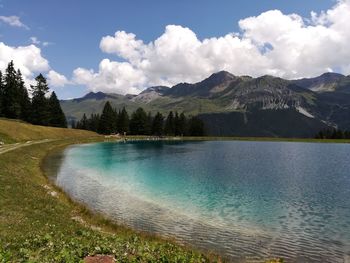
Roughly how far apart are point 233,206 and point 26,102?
454 feet

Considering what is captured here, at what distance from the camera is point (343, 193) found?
43.8 metres

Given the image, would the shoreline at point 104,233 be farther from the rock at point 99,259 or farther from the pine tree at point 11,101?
the pine tree at point 11,101

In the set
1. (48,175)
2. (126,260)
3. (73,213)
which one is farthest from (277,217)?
(48,175)

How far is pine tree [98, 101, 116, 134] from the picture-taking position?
625 ft

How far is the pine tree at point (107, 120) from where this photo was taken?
190 metres

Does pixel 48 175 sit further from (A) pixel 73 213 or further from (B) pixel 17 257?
(B) pixel 17 257

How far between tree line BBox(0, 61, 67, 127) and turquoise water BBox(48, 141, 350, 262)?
292 feet

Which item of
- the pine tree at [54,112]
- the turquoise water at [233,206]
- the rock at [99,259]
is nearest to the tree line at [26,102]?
the pine tree at [54,112]

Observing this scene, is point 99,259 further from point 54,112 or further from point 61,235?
point 54,112

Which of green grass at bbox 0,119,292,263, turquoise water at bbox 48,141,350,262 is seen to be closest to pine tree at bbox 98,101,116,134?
turquoise water at bbox 48,141,350,262

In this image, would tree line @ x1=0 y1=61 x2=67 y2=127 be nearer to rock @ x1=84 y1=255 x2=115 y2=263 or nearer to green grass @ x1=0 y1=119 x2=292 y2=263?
green grass @ x1=0 y1=119 x2=292 y2=263

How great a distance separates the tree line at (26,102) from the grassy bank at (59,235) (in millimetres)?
108503

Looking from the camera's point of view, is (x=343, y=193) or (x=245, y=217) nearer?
(x=245, y=217)

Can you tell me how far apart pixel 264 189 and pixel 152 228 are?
23.2 m
